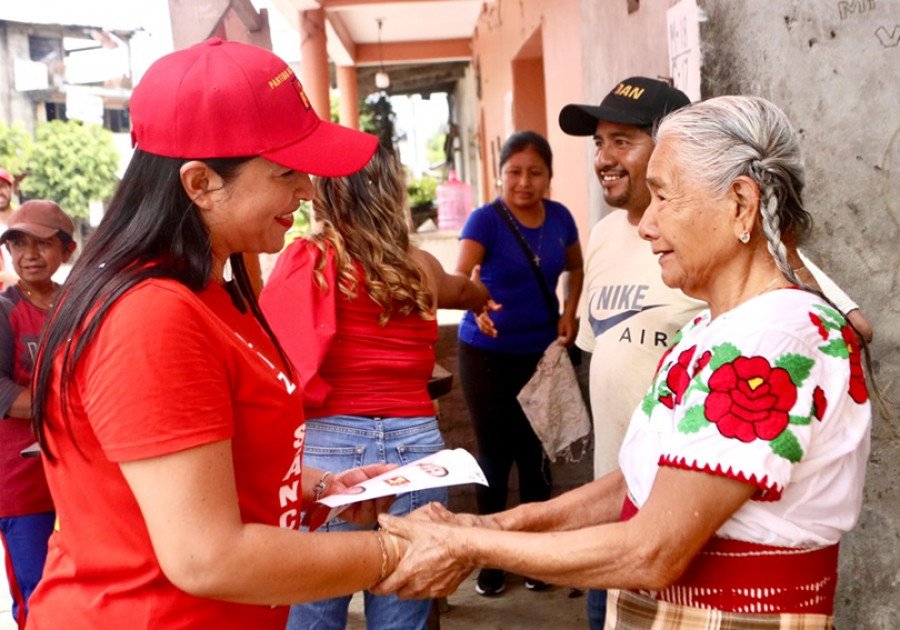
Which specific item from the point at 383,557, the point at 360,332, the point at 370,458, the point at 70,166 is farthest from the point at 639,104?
the point at 70,166

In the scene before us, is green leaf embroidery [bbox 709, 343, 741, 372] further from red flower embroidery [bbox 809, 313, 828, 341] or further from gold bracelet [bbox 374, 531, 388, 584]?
gold bracelet [bbox 374, 531, 388, 584]

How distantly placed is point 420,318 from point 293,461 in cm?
139

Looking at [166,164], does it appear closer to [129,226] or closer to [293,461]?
[129,226]

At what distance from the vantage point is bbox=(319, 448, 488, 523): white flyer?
190 cm

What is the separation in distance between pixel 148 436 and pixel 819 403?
105 cm

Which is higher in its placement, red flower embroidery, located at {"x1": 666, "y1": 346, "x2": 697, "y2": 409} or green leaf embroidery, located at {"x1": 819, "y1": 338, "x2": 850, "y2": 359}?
green leaf embroidery, located at {"x1": 819, "y1": 338, "x2": 850, "y2": 359}

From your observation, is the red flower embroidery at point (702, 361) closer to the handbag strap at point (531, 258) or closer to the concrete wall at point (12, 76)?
the handbag strap at point (531, 258)

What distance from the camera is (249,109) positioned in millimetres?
1522

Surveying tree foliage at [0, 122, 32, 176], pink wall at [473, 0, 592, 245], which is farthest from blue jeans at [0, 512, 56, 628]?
tree foliage at [0, 122, 32, 176]

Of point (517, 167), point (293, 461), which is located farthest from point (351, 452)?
point (517, 167)

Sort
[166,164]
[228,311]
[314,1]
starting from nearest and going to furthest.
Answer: [166,164], [228,311], [314,1]

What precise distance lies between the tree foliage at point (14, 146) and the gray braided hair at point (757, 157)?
66.6ft

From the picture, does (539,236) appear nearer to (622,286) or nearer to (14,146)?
(622,286)

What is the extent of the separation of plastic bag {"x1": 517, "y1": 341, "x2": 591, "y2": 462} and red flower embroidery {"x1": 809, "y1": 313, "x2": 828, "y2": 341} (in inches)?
101
